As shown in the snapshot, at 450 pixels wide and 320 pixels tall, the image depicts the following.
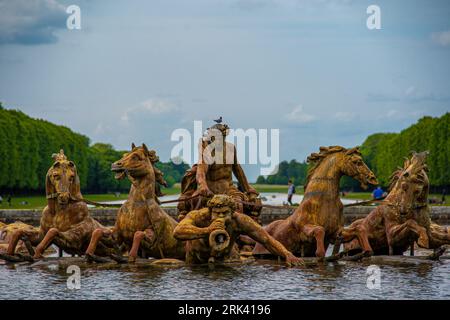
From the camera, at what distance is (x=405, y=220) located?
16000mm

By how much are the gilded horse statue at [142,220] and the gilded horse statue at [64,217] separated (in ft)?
1.39

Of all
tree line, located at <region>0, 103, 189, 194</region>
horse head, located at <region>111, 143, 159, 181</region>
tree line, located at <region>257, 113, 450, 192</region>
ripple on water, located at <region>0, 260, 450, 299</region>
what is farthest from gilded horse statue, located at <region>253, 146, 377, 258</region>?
tree line, located at <region>257, 113, 450, 192</region>

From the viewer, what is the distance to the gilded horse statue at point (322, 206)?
604 inches

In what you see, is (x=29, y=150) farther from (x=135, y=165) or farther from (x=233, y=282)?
(x=233, y=282)

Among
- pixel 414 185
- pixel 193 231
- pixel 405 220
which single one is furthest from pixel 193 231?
pixel 405 220

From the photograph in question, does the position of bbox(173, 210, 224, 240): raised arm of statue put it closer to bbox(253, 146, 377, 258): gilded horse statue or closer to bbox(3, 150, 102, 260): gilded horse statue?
bbox(253, 146, 377, 258): gilded horse statue

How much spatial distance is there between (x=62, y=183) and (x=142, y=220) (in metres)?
1.38

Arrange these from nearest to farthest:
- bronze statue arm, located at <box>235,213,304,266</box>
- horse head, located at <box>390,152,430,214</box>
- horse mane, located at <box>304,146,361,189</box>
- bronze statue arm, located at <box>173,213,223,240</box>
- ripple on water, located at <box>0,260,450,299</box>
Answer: ripple on water, located at <box>0,260,450,299</box>
bronze statue arm, located at <box>173,213,223,240</box>
bronze statue arm, located at <box>235,213,304,266</box>
horse head, located at <box>390,152,430,214</box>
horse mane, located at <box>304,146,361,189</box>

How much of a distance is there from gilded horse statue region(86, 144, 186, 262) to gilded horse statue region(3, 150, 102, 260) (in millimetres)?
422

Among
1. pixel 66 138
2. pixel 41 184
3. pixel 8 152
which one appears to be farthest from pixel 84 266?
pixel 66 138

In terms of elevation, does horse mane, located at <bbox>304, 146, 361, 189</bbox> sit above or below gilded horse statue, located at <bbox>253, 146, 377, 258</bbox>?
above

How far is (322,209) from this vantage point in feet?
50.5

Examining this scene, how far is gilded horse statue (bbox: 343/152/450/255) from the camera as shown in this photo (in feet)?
51.1
